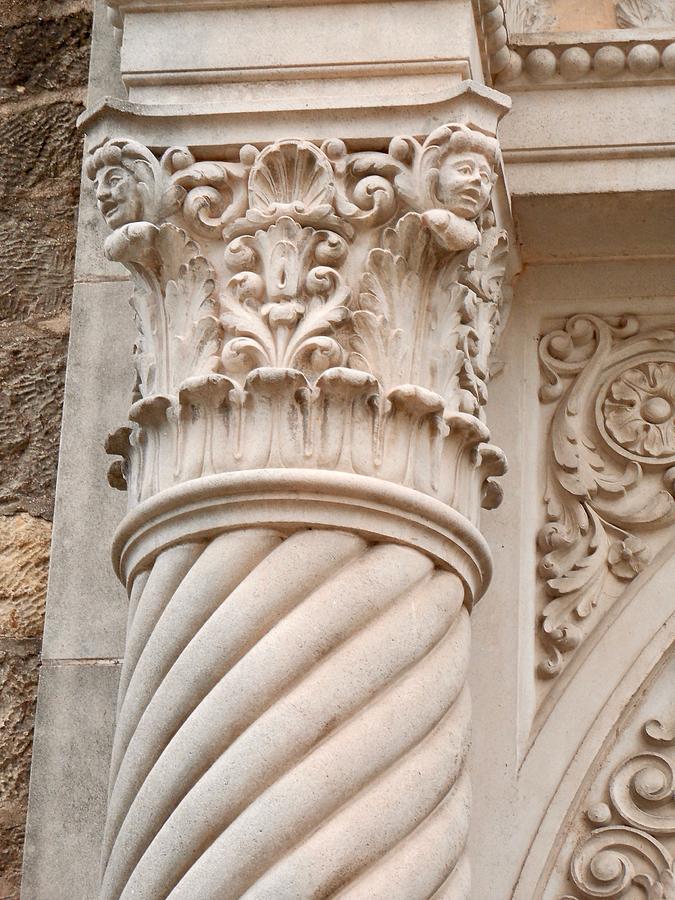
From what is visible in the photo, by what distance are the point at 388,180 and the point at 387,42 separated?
0.72 feet

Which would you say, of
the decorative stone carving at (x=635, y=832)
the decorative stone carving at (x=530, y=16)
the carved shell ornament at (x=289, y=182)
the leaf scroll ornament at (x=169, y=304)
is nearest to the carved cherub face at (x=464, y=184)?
the carved shell ornament at (x=289, y=182)

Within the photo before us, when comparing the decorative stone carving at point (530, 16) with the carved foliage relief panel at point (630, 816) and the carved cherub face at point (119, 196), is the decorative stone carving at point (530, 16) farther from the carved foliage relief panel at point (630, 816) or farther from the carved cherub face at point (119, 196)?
the carved foliage relief panel at point (630, 816)

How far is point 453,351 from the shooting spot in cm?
221

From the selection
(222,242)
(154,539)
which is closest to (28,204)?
(222,242)

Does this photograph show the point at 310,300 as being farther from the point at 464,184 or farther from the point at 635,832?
the point at 635,832

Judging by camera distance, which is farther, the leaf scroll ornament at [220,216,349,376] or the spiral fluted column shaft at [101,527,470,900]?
the leaf scroll ornament at [220,216,349,376]

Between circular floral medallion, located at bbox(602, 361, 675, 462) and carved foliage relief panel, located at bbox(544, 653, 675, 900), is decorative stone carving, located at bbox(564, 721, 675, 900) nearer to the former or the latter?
carved foliage relief panel, located at bbox(544, 653, 675, 900)

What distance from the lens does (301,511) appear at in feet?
6.75

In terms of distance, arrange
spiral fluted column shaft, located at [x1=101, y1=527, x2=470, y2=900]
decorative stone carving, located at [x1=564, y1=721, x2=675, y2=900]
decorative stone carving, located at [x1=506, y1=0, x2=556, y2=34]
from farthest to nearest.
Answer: decorative stone carving, located at [x1=506, y1=0, x2=556, y2=34] → decorative stone carving, located at [x1=564, y1=721, x2=675, y2=900] → spiral fluted column shaft, located at [x1=101, y1=527, x2=470, y2=900]

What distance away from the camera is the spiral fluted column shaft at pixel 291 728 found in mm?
1900

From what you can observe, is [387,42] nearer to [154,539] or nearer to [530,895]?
[154,539]

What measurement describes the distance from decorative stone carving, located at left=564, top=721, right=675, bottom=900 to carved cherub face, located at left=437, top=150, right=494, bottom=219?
77cm

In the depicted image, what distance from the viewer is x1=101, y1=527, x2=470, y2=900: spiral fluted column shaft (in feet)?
6.23

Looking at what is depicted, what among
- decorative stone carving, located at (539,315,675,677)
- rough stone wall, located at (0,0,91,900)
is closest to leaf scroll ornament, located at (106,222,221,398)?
rough stone wall, located at (0,0,91,900)
